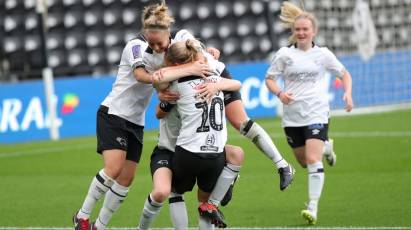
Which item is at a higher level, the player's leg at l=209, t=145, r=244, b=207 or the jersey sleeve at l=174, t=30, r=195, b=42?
the jersey sleeve at l=174, t=30, r=195, b=42

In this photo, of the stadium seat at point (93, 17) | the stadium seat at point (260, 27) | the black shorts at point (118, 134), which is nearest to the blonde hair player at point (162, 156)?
A: the black shorts at point (118, 134)

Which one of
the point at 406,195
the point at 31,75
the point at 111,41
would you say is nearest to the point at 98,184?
the point at 406,195

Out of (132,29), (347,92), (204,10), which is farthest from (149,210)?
(204,10)

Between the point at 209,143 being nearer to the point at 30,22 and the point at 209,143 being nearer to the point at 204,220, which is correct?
the point at 204,220

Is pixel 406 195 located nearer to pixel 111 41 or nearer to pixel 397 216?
pixel 397 216

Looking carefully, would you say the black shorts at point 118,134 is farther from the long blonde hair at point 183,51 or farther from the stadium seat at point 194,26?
the stadium seat at point 194,26

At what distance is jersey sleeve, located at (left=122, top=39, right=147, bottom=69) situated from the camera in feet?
31.3

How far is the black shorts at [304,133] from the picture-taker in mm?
11891

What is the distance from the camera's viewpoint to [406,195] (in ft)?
41.7

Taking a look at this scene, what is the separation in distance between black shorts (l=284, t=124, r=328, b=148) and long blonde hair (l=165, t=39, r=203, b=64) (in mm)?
Answer: 3294

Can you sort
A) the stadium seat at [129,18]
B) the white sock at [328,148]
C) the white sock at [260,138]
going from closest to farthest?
the white sock at [260,138], the white sock at [328,148], the stadium seat at [129,18]

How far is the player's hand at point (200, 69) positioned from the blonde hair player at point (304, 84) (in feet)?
10.2

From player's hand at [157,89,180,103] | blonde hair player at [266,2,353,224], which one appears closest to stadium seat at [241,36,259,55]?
blonde hair player at [266,2,353,224]

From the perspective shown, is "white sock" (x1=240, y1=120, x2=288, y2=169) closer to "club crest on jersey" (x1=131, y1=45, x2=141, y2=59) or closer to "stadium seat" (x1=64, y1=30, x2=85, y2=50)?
"club crest on jersey" (x1=131, y1=45, x2=141, y2=59)
